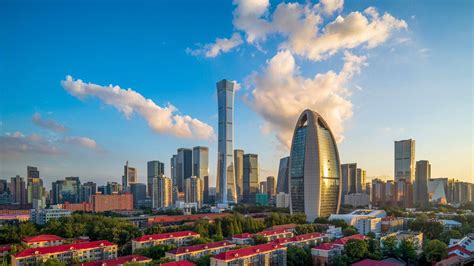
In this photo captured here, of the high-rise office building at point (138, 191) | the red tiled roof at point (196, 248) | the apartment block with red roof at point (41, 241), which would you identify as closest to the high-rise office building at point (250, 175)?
the high-rise office building at point (138, 191)

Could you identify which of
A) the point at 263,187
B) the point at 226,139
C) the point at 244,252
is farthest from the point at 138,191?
the point at 244,252

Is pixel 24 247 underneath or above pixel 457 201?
above

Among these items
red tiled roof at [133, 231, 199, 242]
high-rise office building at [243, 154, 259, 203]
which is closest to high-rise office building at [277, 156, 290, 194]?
high-rise office building at [243, 154, 259, 203]

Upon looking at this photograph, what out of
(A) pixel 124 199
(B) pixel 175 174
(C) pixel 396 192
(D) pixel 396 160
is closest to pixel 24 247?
(A) pixel 124 199

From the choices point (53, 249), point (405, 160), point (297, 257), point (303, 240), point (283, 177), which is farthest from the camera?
point (283, 177)

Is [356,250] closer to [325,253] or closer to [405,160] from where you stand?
[325,253]

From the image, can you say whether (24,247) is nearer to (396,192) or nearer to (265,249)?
(265,249)
